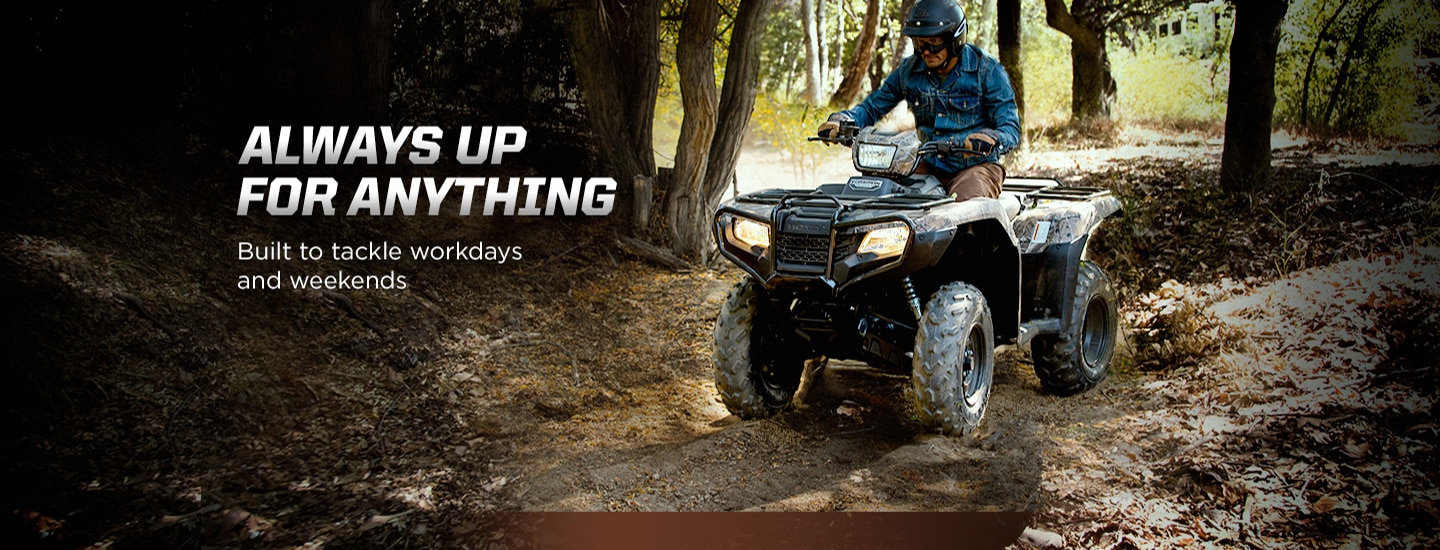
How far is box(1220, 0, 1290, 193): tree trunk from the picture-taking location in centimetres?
754

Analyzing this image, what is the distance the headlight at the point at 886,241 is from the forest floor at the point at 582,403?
3.10 ft

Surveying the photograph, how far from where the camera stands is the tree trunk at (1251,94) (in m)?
7.54

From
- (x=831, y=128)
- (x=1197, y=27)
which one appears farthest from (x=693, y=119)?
(x=1197, y=27)

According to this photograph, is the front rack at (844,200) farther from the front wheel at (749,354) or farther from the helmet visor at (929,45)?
the helmet visor at (929,45)

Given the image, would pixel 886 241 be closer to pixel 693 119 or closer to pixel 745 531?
pixel 745 531

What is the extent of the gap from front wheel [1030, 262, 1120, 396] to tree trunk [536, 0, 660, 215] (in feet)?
12.6

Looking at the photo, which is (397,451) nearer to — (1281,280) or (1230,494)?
(1230,494)

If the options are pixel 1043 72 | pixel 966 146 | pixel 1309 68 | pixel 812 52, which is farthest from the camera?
pixel 812 52

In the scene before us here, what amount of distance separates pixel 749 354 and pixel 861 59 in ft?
43.4

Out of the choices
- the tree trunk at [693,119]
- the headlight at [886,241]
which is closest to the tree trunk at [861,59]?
the tree trunk at [693,119]

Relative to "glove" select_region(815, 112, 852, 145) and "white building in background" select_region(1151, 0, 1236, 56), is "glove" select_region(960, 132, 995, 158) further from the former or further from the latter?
"white building in background" select_region(1151, 0, 1236, 56)

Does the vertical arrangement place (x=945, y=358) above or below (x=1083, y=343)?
above

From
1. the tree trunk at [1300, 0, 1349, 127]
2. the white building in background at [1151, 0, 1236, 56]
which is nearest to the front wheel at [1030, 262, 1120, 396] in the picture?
the tree trunk at [1300, 0, 1349, 127]

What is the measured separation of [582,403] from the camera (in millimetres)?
5602
